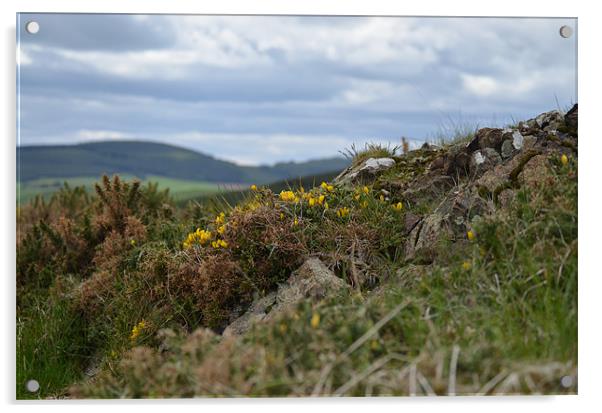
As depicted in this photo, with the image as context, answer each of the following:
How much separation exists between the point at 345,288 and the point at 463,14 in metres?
2.41

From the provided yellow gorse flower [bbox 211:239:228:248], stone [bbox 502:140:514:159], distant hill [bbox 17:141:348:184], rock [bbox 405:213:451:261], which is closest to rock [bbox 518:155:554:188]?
stone [bbox 502:140:514:159]

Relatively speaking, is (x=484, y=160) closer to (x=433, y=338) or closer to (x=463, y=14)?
(x=463, y=14)

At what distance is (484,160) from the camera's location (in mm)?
6559

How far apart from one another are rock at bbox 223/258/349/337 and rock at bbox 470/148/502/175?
5.27 ft

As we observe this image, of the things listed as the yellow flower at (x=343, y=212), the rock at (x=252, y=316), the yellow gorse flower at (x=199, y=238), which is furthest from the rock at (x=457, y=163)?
the yellow gorse flower at (x=199, y=238)

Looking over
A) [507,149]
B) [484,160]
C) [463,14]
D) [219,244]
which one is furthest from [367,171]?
[463,14]

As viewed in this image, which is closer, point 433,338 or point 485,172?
point 433,338

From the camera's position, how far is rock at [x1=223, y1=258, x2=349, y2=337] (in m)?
5.73

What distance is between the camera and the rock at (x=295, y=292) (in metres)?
5.73

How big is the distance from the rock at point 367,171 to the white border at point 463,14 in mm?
1653

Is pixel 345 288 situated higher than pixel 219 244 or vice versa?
pixel 219 244

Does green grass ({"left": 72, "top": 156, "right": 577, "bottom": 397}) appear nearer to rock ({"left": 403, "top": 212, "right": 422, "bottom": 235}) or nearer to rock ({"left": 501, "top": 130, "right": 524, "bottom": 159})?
rock ({"left": 403, "top": 212, "right": 422, "bottom": 235})
